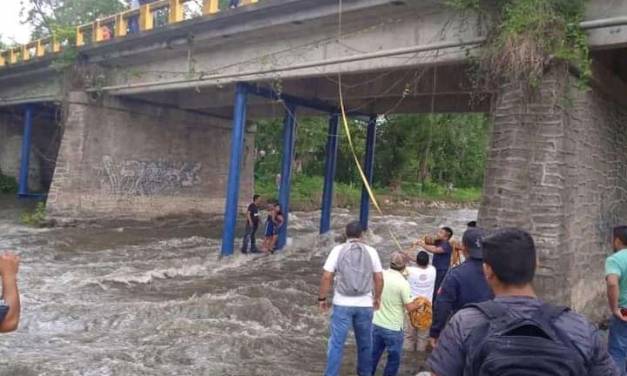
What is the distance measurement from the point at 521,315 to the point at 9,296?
246cm

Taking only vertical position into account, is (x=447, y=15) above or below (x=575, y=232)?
above

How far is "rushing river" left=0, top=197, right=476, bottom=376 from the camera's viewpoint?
7.05m

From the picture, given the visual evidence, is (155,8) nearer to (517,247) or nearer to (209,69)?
(209,69)

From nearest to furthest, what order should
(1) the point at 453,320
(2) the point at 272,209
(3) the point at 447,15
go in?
(1) the point at 453,320 < (3) the point at 447,15 < (2) the point at 272,209

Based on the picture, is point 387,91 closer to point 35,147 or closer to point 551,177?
point 551,177

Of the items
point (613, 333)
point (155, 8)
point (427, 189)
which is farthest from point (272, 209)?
point (427, 189)

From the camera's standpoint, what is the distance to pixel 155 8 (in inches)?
684

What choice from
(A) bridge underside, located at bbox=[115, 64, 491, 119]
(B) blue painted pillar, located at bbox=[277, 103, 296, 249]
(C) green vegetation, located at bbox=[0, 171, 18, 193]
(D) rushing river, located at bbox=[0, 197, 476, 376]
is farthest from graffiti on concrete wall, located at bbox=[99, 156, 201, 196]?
(C) green vegetation, located at bbox=[0, 171, 18, 193]

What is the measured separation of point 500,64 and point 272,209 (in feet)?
28.1

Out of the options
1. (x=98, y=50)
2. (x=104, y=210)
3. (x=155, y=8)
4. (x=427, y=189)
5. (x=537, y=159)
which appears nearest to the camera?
(x=537, y=159)

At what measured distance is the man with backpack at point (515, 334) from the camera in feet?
7.04

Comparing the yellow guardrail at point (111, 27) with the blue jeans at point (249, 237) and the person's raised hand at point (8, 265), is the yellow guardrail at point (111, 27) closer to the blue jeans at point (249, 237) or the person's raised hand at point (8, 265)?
the blue jeans at point (249, 237)

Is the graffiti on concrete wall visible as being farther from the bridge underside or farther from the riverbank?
the riverbank

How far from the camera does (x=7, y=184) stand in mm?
29406
